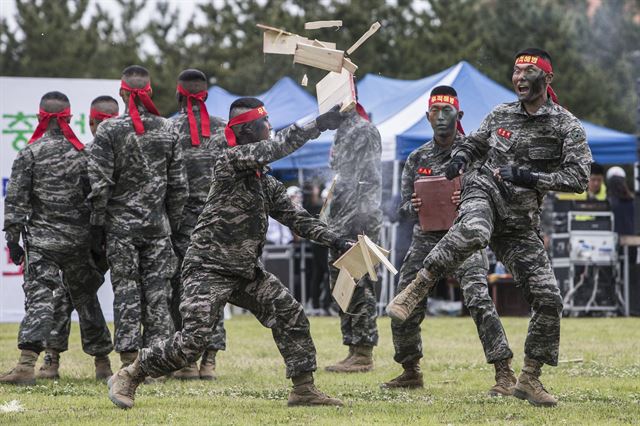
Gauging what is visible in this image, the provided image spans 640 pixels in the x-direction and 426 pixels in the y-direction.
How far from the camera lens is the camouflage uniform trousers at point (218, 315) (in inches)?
319

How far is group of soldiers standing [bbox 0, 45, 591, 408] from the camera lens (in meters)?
8.17

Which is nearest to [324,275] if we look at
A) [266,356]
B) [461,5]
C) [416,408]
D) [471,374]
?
[266,356]

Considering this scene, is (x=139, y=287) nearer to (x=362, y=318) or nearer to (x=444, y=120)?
(x=362, y=318)

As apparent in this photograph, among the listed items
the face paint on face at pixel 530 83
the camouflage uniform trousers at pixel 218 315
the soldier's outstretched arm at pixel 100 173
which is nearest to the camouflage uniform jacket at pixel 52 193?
the soldier's outstretched arm at pixel 100 173

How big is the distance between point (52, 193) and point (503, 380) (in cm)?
424

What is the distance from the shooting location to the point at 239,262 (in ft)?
26.8

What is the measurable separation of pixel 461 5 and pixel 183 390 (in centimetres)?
3354

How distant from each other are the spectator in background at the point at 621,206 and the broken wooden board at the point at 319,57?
1240 cm

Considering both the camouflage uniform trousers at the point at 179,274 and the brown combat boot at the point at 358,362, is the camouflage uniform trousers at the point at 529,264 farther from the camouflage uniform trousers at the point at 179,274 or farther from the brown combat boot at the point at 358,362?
the camouflage uniform trousers at the point at 179,274

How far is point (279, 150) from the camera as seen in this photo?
7.89 m

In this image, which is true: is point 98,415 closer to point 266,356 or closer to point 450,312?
point 266,356

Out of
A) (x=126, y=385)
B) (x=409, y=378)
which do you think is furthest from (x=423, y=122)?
(x=126, y=385)

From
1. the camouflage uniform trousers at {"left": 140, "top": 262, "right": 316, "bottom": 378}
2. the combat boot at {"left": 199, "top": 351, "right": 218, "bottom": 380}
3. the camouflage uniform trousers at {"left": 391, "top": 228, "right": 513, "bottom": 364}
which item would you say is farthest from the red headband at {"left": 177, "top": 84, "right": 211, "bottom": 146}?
the camouflage uniform trousers at {"left": 140, "top": 262, "right": 316, "bottom": 378}

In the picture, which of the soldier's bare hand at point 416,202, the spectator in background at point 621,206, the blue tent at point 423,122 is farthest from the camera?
the spectator in background at point 621,206
